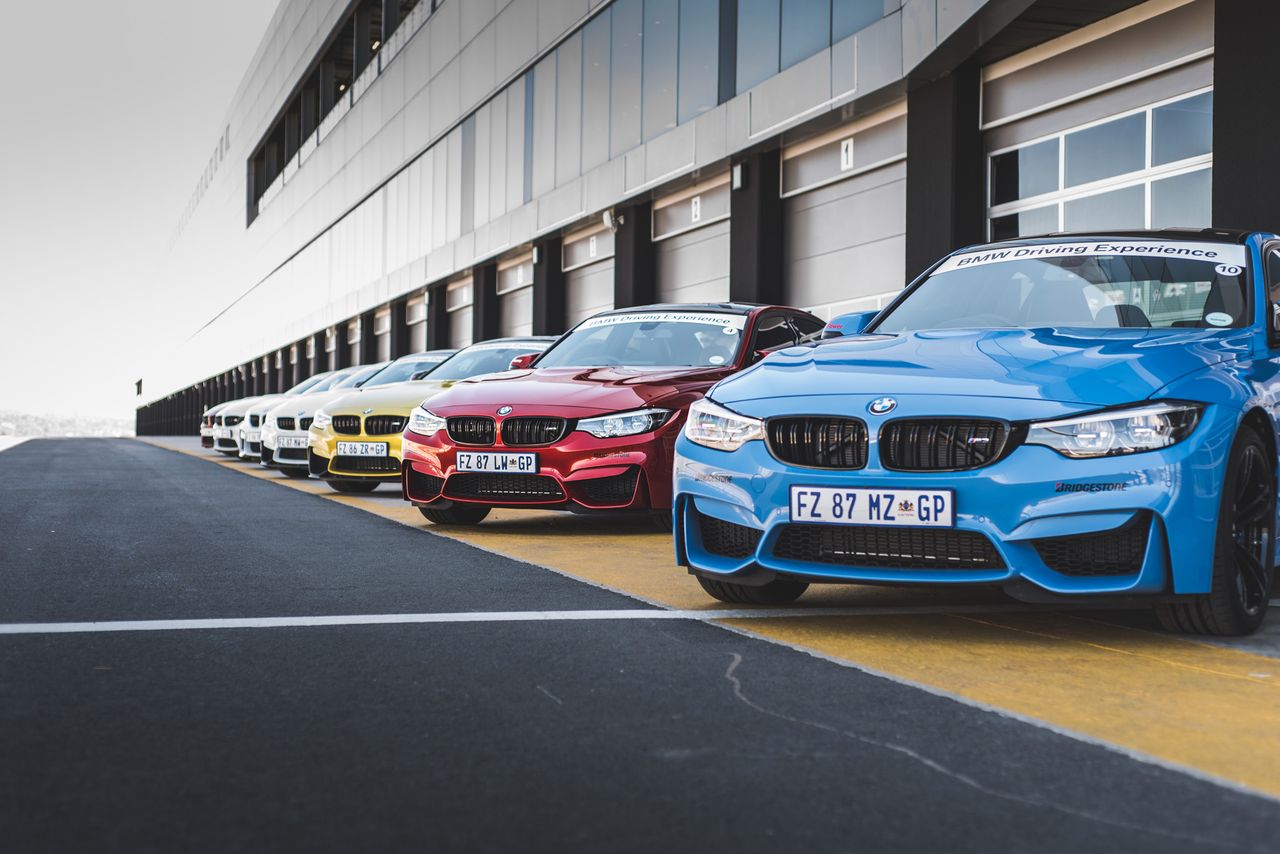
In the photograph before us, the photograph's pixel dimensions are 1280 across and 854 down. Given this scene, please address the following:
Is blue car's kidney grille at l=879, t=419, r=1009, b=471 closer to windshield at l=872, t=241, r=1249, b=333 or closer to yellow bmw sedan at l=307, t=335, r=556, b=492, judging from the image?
windshield at l=872, t=241, r=1249, b=333

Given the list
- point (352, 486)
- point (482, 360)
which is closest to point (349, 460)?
point (352, 486)

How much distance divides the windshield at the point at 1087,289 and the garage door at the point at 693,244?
45.8 feet

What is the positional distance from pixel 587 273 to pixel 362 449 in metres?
14.6

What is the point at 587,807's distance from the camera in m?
2.64

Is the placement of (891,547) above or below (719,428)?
below

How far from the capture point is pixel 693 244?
70.0 feet

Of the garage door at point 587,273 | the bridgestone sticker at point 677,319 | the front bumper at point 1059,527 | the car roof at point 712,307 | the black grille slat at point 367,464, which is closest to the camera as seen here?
the front bumper at point 1059,527

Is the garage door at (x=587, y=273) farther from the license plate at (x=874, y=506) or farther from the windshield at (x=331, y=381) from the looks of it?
the license plate at (x=874, y=506)

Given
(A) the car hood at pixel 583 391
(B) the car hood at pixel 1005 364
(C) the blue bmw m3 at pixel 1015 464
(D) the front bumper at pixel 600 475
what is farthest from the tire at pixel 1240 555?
(A) the car hood at pixel 583 391

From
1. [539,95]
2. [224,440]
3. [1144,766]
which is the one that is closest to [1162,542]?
[1144,766]

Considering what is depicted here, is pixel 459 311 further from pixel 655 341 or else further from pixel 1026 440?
pixel 1026 440

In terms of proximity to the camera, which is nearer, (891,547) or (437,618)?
(891,547)

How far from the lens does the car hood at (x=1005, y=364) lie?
445 cm

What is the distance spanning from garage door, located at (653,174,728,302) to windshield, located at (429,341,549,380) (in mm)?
7743
